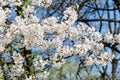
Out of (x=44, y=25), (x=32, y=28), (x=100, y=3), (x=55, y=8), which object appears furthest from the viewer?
(x=100, y=3)

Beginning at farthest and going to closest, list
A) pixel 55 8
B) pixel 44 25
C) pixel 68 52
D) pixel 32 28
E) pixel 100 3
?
1. pixel 100 3
2. pixel 55 8
3. pixel 68 52
4. pixel 44 25
5. pixel 32 28

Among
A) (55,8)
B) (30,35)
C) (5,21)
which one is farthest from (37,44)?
Answer: (55,8)

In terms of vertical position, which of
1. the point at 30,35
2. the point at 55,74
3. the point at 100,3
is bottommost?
the point at 55,74

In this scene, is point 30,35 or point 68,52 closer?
point 30,35

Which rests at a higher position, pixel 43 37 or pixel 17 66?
pixel 43 37

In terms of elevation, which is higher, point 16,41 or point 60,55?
point 16,41

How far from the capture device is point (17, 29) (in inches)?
180

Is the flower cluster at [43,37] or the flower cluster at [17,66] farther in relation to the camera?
the flower cluster at [17,66]

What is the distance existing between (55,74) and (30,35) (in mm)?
6205

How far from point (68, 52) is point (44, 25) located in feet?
1.84

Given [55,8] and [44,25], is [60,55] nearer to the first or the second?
[44,25]

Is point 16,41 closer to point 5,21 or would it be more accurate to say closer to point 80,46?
point 5,21

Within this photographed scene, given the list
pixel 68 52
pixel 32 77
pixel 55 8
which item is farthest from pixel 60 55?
pixel 55 8

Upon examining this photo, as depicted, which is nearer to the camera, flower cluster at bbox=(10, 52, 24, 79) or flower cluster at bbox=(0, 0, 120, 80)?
flower cluster at bbox=(0, 0, 120, 80)
